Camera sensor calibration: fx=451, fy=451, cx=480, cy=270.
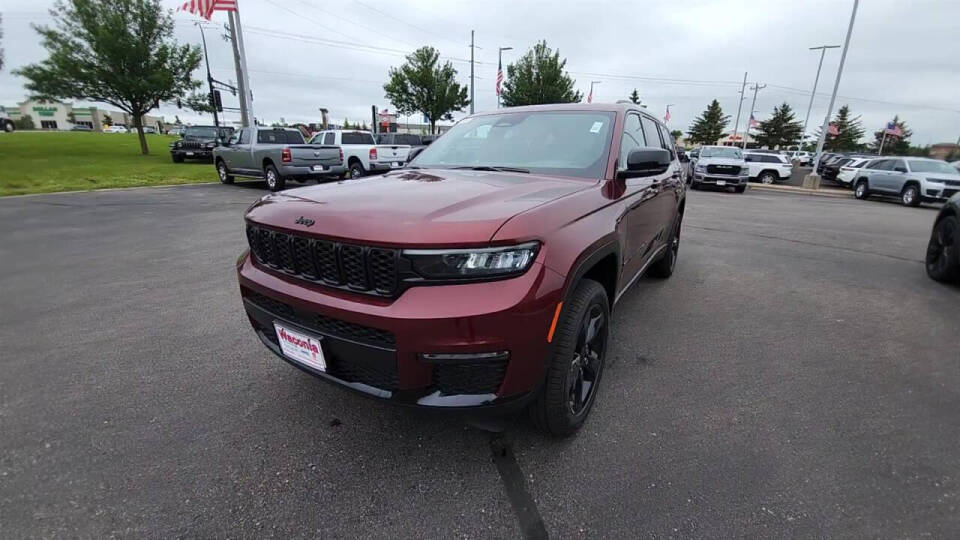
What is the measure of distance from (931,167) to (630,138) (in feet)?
60.4

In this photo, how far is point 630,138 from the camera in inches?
126

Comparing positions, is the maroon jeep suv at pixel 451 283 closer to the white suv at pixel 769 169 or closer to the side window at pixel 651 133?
the side window at pixel 651 133

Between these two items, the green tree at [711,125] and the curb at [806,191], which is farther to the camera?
the green tree at [711,125]

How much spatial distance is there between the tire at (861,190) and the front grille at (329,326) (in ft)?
70.2

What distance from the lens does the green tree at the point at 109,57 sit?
75.2 feet

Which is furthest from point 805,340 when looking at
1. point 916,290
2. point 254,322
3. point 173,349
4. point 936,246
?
point 173,349

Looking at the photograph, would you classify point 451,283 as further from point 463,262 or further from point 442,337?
point 442,337

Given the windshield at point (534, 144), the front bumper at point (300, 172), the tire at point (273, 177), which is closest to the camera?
the windshield at point (534, 144)

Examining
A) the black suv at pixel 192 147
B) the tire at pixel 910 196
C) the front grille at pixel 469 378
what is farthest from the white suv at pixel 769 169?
the black suv at pixel 192 147

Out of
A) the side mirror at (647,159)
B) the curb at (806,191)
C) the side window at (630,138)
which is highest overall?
the side window at (630,138)

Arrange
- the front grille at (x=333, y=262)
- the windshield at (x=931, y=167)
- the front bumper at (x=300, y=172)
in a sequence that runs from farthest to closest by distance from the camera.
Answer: the windshield at (x=931, y=167) < the front bumper at (x=300, y=172) < the front grille at (x=333, y=262)

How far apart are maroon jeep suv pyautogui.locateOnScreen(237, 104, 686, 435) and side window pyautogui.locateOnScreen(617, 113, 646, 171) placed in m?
0.17

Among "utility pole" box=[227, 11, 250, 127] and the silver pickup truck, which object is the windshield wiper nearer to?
the silver pickup truck

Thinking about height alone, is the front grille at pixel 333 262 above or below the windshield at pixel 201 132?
below
